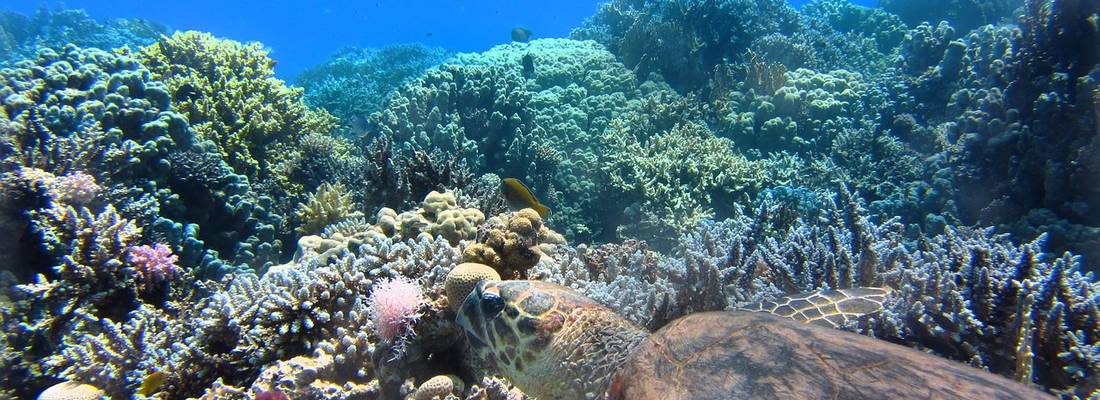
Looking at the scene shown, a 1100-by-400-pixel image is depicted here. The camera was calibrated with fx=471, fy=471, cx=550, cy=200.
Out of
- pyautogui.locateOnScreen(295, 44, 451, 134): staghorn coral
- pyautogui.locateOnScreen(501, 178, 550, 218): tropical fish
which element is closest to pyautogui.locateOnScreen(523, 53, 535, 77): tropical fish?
pyautogui.locateOnScreen(295, 44, 451, 134): staghorn coral

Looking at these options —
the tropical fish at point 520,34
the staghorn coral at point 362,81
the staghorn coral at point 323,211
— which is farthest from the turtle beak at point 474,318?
the tropical fish at point 520,34

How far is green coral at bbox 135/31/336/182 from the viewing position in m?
7.27

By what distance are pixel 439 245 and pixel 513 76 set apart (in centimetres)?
654

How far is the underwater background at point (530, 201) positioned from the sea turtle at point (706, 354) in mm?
367

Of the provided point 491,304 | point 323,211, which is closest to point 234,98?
point 323,211

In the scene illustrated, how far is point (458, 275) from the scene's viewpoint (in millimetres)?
3031

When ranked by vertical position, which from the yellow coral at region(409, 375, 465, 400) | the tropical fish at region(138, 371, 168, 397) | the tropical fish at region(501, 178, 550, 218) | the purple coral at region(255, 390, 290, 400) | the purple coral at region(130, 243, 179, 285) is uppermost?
the tropical fish at region(501, 178, 550, 218)

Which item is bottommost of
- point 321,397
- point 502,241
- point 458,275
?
point 321,397

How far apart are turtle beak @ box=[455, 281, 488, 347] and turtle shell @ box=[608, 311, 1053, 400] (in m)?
0.89

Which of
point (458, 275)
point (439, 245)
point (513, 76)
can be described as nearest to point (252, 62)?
point (513, 76)

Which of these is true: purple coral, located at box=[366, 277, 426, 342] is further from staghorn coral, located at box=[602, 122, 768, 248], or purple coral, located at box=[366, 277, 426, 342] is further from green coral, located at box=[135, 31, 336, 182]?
green coral, located at box=[135, 31, 336, 182]

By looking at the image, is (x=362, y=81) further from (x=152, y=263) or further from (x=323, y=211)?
(x=152, y=263)

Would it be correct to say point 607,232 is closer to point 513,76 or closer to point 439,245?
point 513,76

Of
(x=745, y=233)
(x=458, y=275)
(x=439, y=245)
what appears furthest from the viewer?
(x=745, y=233)
